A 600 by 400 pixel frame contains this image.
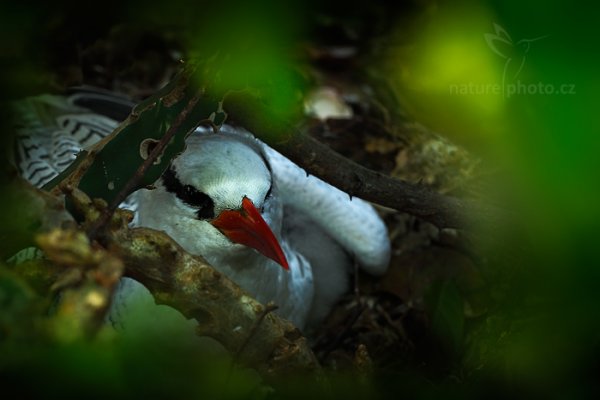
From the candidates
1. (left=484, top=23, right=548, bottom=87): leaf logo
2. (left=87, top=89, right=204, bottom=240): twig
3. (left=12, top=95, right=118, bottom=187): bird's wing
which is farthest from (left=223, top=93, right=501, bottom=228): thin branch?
(left=12, top=95, right=118, bottom=187): bird's wing

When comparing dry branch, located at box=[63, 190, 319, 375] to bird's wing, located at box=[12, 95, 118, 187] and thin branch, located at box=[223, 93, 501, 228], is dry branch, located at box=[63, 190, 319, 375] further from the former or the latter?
bird's wing, located at box=[12, 95, 118, 187]

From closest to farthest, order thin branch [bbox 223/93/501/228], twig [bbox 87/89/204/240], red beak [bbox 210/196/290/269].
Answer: twig [bbox 87/89/204/240] → thin branch [bbox 223/93/501/228] → red beak [bbox 210/196/290/269]

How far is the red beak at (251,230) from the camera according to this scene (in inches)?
99.7

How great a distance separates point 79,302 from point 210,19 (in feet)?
1.29

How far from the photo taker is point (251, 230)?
256cm

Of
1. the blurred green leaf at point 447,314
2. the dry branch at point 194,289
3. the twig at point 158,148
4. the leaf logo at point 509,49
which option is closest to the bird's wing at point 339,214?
the blurred green leaf at point 447,314

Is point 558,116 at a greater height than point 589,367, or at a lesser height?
greater

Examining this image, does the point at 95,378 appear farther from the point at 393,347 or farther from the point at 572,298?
the point at 393,347

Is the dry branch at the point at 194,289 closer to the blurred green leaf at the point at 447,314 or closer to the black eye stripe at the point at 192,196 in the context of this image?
the blurred green leaf at the point at 447,314

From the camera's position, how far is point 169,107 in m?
1.89

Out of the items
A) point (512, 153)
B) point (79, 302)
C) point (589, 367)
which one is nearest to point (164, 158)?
point (79, 302)

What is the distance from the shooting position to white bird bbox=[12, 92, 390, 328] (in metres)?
2.59

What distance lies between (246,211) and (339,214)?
1034 mm

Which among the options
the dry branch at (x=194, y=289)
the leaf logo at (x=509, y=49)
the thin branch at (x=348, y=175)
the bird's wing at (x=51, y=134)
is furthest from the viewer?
the bird's wing at (x=51, y=134)
